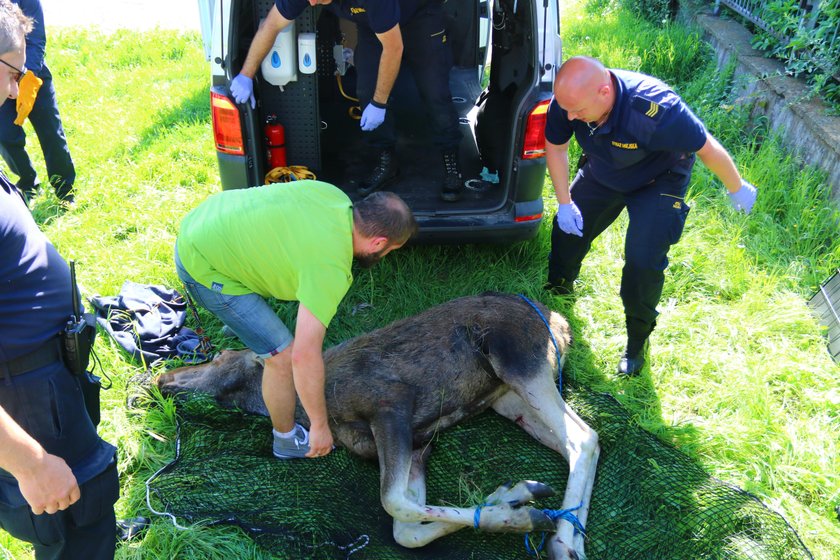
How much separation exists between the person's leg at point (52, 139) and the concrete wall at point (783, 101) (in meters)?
7.09

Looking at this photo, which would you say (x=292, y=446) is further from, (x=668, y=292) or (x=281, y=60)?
(x=668, y=292)

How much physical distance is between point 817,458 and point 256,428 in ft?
10.7

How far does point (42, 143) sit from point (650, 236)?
5569 millimetres

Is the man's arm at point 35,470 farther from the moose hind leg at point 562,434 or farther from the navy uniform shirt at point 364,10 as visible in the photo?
the navy uniform shirt at point 364,10

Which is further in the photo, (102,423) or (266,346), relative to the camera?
(102,423)

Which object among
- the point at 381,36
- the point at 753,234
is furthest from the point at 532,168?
the point at 753,234

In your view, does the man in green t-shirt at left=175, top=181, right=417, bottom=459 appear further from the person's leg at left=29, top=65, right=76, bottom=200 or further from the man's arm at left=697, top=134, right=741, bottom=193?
the person's leg at left=29, top=65, right=76, bottom=200

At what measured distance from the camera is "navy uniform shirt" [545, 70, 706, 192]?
11.7ft

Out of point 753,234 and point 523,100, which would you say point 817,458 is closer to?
point 753,234

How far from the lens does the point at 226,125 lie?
4.23 m

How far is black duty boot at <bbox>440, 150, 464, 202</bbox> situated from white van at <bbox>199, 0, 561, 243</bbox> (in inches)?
2.7

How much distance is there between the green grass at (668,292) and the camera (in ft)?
11.5

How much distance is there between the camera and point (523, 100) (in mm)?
4383

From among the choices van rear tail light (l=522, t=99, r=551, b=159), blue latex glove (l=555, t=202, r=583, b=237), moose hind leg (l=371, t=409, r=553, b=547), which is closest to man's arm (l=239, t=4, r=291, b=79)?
van rear tail light (l=522, t=99, r=551, b=159)
